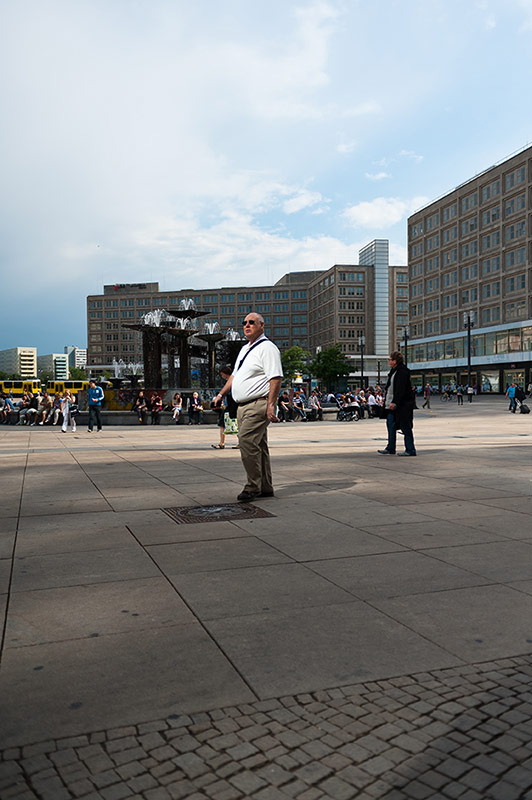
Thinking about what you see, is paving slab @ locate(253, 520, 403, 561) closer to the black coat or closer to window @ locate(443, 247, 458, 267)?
the black coat

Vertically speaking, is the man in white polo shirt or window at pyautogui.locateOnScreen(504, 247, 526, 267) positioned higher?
window at pyautogui.locateOnScreen(504, 247, 526, 267)

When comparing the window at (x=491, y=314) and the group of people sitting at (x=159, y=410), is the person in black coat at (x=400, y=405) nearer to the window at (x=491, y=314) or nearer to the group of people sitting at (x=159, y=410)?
the group of people sitting at (x=159, y=410)

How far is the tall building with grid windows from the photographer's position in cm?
6900

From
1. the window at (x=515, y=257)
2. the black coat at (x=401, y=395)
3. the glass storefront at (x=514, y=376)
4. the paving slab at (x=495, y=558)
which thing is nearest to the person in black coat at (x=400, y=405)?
the black coat at (x=401, y=395)

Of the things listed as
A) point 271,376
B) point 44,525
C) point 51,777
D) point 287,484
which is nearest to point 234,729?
point 51,777

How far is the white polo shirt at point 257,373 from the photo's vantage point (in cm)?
675

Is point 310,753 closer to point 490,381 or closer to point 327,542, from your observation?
point 327,542

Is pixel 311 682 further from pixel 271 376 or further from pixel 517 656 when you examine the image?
pixel 271 376

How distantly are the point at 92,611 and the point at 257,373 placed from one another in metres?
3.85

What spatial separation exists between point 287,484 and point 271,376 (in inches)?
69.8

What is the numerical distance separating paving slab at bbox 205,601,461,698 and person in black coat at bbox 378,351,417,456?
8084mm

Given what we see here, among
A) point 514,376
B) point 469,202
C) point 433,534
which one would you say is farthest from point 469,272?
point 433,534

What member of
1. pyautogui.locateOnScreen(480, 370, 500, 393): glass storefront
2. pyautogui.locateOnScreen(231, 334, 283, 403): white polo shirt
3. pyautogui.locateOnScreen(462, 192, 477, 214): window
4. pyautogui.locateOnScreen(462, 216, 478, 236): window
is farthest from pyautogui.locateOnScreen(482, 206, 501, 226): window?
pyautogui.locateOnScreen(231, 334, 283, 403): white polo shirt

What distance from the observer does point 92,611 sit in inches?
132
